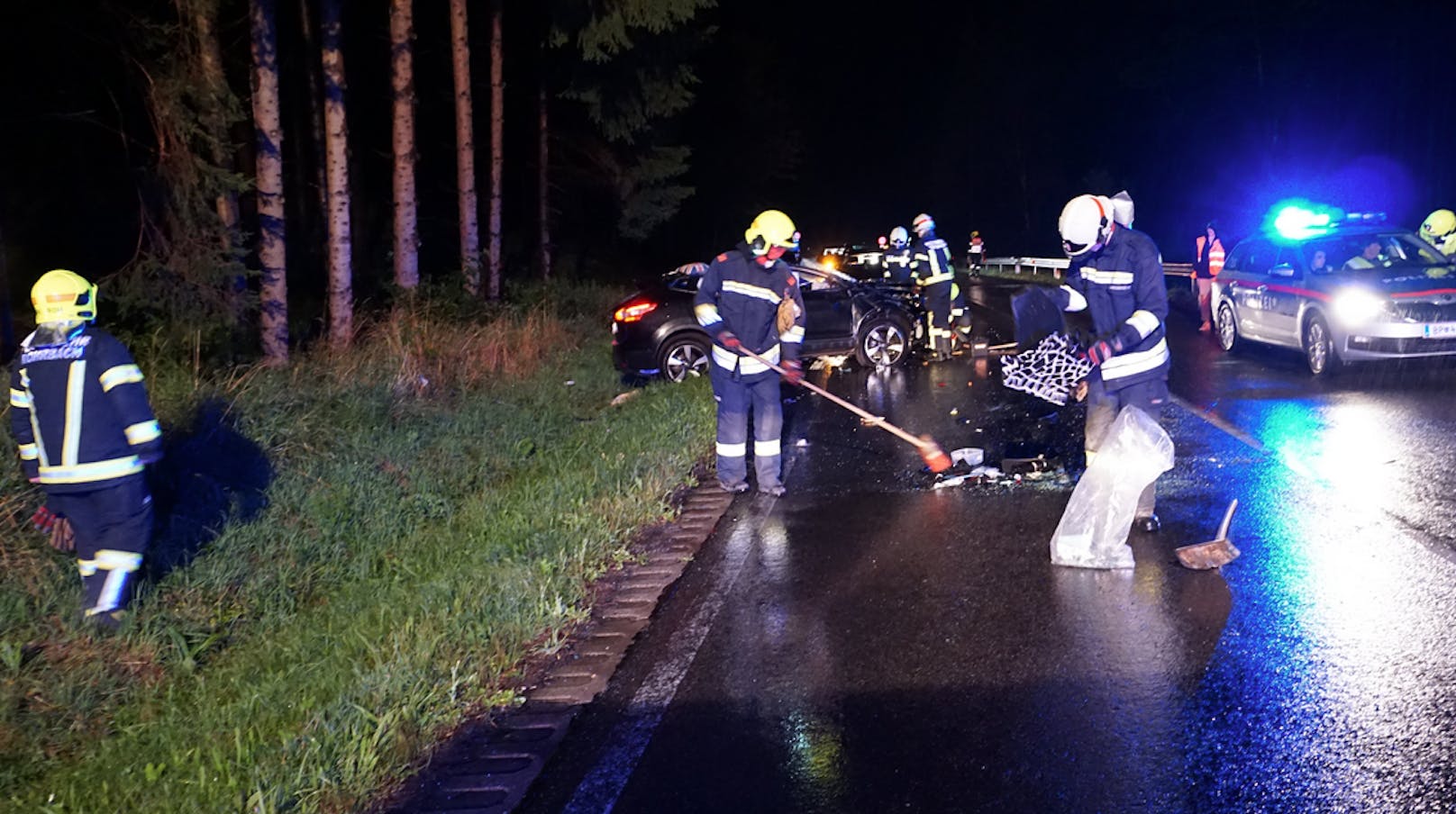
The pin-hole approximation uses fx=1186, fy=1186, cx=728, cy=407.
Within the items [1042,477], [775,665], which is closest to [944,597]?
[775,665]

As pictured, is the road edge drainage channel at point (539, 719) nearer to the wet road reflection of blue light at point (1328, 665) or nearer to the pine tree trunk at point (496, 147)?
the wet road reflection of blue light at point (1328, 665)

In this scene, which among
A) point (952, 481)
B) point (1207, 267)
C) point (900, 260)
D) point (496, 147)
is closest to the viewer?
point (952, 481)

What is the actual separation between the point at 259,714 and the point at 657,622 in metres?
1.98

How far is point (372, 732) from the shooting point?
A: 15.0ft

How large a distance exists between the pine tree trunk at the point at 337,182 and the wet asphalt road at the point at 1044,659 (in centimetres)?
683

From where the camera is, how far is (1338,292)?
40.6ft

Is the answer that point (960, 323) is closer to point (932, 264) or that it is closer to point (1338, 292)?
point (932, 264)

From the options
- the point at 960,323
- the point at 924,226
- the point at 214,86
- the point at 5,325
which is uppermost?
the point at 214,86

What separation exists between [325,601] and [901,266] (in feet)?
40.8

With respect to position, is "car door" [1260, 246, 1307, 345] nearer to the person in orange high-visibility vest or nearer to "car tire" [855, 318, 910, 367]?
the person in orange high-visibility vest

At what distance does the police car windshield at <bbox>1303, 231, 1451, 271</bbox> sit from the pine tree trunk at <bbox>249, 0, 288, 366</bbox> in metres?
11.2

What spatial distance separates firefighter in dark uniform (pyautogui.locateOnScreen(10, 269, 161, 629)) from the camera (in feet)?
18.8

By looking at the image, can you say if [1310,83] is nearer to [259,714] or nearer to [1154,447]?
[1154,447]

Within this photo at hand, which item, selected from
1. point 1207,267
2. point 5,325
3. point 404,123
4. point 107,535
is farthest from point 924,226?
point 107,535
